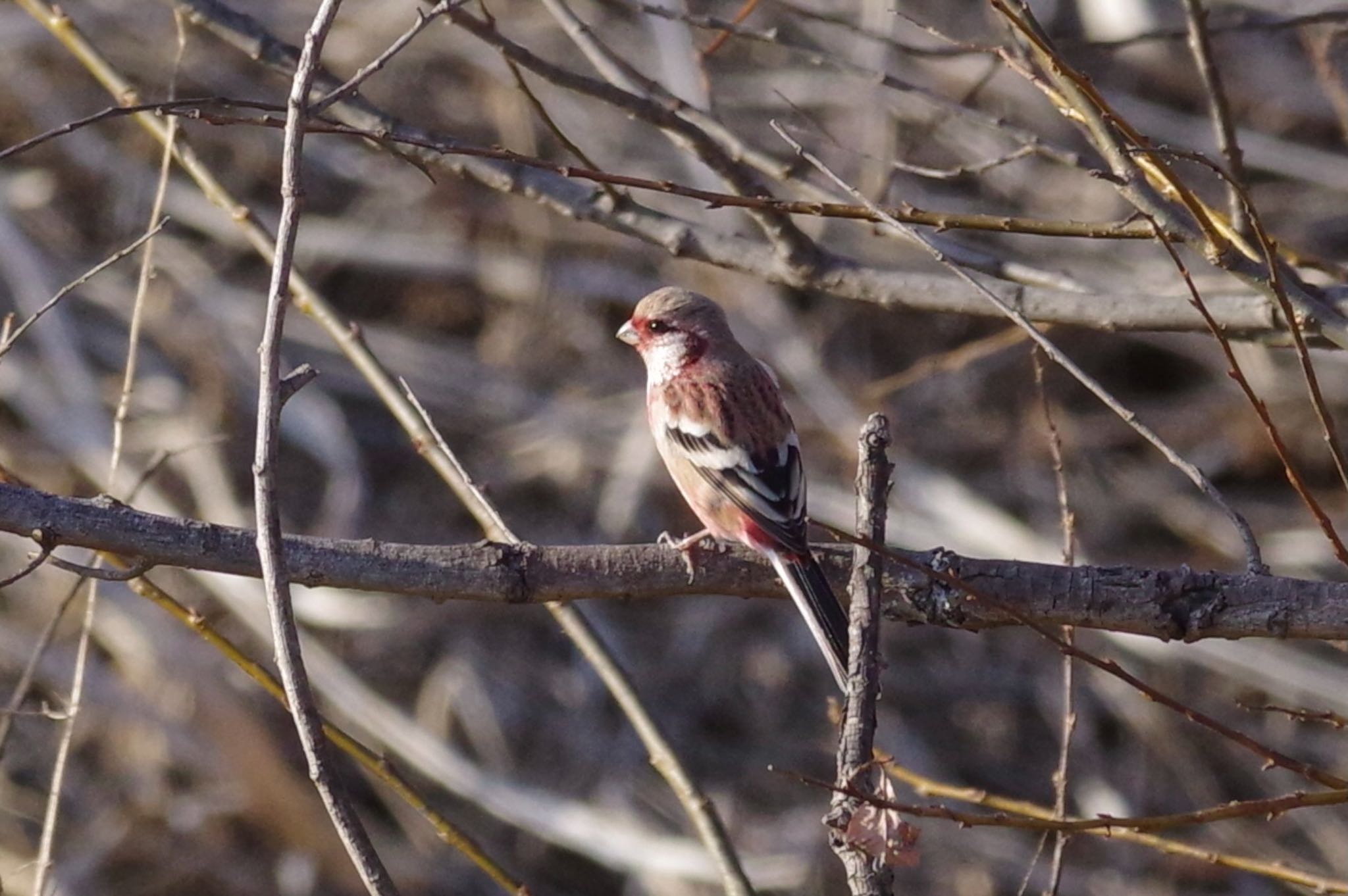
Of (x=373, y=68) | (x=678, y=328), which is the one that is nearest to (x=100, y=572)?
(x=373, y=68)

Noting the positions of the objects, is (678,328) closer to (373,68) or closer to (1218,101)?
(1218,101)

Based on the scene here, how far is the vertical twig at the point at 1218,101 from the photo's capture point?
3.68 m

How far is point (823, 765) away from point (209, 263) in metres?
3.94

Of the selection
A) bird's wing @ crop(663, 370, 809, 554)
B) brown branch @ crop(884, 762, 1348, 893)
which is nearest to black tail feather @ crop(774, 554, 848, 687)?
bird's wing @ crop(663, 370, 809, 554)

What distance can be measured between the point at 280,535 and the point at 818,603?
1695 millimetres

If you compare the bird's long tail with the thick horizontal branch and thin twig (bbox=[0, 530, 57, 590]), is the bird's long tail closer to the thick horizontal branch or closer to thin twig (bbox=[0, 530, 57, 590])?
the thick horizontal branch

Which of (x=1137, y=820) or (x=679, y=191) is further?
(x=679, y=191)

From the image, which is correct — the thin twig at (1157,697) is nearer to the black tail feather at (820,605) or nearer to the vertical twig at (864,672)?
the vertical twig at (864,672)

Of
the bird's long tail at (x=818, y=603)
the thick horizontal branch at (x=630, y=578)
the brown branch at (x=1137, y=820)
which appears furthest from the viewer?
the bird's long tail at (x=818, y=603)

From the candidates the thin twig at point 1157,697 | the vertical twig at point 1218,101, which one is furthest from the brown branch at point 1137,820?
the vertical twig at point 1218,101

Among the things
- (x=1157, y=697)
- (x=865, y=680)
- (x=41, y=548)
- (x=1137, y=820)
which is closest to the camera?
(x=1137, y=820)

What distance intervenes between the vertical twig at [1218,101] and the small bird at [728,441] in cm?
126

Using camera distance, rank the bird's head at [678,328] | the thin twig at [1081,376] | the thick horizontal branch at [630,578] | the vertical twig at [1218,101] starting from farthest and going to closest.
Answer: the bird's head at [678,328] → the vertical twig at [1218,101] → the thick horizontal branch at [630,578] → the thin twig at [1081,376]

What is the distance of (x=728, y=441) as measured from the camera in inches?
199
